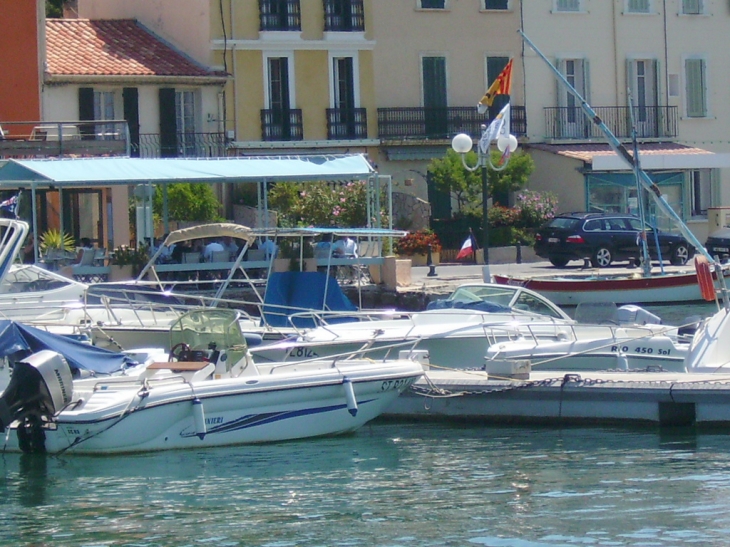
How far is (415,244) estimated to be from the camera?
123ft

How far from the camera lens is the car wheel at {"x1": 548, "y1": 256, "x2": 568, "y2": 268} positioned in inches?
1437

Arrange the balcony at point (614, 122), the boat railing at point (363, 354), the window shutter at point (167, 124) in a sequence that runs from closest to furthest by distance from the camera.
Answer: the boat railing at point (363, 354), the window shutter at point (167, 124), the balcony at point (614, 122)

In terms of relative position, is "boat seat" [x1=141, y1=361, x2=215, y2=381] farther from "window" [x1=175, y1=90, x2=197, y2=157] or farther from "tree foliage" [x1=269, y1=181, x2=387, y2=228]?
"window" [x1=175, y1=90, x2=197, y2=157]

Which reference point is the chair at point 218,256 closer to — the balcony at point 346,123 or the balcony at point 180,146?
the balcony at point 180,146

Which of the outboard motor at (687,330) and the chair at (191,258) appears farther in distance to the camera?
the chair at (191,258)

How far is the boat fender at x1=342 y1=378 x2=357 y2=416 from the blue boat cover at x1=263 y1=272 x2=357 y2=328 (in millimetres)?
4953

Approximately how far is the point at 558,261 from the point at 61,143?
546 inches

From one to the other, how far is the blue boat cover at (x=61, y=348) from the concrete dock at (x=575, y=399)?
3746mm

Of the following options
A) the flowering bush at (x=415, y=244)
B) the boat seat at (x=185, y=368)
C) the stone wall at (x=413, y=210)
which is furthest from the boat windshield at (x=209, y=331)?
the stone wall at (x=413, y=210)

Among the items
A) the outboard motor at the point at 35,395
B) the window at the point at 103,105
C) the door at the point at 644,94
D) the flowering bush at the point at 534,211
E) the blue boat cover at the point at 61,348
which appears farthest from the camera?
the door at the point at 644,94

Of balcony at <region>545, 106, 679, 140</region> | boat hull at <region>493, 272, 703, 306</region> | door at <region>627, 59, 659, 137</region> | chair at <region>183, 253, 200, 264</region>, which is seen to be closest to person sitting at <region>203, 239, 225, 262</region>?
chair at <region>183, 253, 200, 264</region>

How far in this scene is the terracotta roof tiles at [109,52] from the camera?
125ft

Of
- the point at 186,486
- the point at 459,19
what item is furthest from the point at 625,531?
the point at 459,19

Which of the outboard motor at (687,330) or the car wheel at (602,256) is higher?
the car wheel at (602,256)
